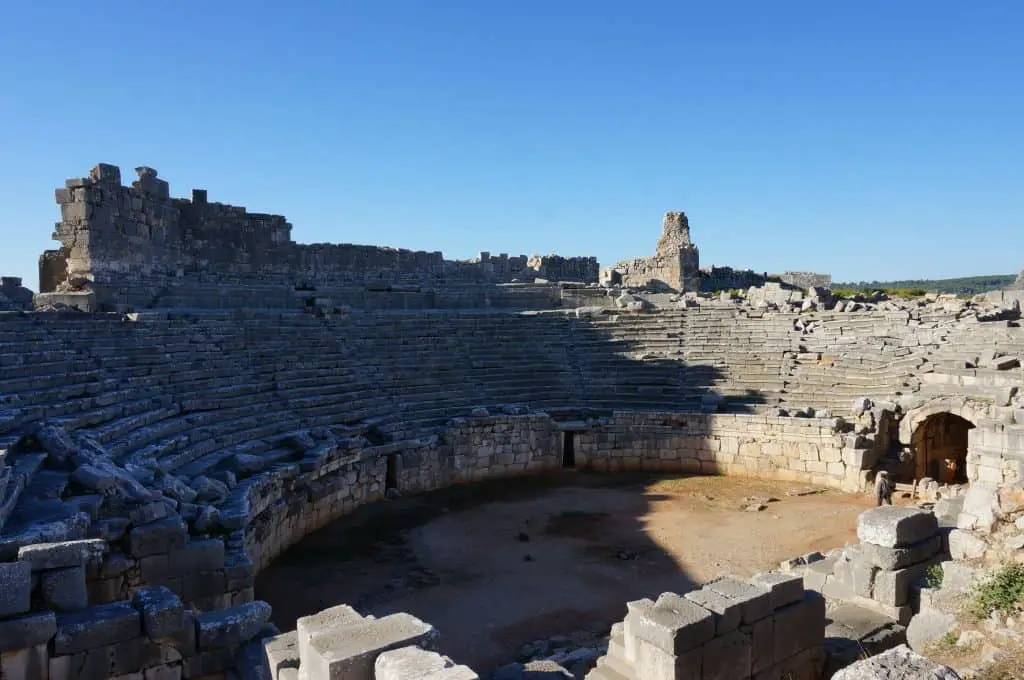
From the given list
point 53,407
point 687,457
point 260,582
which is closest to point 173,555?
point 260,582

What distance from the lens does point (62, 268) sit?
15.0 meters

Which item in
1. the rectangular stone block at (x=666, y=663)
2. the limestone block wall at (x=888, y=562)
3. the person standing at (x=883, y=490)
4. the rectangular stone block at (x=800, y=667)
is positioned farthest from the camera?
the person standing at (x=883, y=490)

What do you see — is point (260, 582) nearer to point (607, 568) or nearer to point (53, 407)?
point (53, 407)

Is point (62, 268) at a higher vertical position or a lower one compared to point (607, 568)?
higher

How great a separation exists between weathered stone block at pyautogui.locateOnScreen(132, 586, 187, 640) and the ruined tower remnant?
1030 inches

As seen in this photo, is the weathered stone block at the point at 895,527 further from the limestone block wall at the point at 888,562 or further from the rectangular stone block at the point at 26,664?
the rectangular stone block at the point at 26,664

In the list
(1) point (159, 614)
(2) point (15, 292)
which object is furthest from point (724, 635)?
(2) point (15, 292)

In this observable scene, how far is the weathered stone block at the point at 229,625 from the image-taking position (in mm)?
5688

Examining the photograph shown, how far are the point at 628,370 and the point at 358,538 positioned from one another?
914 cm

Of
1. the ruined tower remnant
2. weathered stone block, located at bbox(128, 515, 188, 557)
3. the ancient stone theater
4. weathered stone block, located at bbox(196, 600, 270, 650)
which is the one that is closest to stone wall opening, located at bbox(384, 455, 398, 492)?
the ancient stone theater

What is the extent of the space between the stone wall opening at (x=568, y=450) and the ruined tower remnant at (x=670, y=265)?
1498 cm

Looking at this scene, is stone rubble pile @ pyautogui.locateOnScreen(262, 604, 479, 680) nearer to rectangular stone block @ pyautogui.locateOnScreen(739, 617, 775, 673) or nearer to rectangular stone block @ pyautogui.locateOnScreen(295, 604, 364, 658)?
rectangular stone block @ pyautogui.locateOnScreen(295, 604, 364, 658)

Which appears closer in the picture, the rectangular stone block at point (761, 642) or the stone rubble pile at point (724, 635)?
the stone rubble pile at point (724, 635)

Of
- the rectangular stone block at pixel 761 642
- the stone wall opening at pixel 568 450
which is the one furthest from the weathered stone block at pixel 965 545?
the stone wall opening at pixel 568 450
